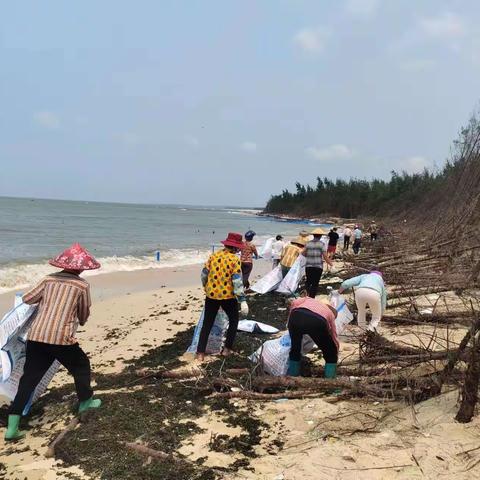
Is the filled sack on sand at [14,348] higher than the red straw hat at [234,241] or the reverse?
the reverse

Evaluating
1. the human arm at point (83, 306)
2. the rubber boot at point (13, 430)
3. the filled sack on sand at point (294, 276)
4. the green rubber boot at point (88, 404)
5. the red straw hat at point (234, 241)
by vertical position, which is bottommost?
the rubber boot at point (13, 430)

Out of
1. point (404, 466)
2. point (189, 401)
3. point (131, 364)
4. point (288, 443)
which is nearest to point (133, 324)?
point (131, 364)

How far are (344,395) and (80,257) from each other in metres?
2.51

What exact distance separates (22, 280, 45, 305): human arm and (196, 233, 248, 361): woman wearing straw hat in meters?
1.97

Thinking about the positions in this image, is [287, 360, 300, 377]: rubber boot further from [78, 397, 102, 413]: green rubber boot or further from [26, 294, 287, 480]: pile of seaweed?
[78, 397, 102, 413]: green rubber boot

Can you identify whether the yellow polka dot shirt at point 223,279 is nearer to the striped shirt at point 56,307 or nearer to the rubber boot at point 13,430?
the striped shirt at point 56,307

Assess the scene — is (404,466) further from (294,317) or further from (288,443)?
(294,317)

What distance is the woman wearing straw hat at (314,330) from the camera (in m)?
4.12

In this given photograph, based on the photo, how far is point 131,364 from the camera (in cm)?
564

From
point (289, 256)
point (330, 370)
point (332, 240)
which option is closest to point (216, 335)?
point (330, 370)

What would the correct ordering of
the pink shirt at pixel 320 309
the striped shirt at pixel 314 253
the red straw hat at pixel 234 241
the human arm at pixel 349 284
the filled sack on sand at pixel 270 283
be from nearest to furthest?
the pink shirt at pixel 320 309
the red straw hat at pixel 234 241
the human arm at pixel 349 284
the striped shirt at pixel 314 253
the filled sack on sand at pixel 270 283

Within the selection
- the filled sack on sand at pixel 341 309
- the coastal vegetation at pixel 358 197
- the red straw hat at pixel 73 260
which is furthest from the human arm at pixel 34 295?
the coastal vegetation at pixel 358 197

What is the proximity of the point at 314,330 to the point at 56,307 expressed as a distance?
7.23 feet

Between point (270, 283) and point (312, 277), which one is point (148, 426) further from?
point (270, 283)
